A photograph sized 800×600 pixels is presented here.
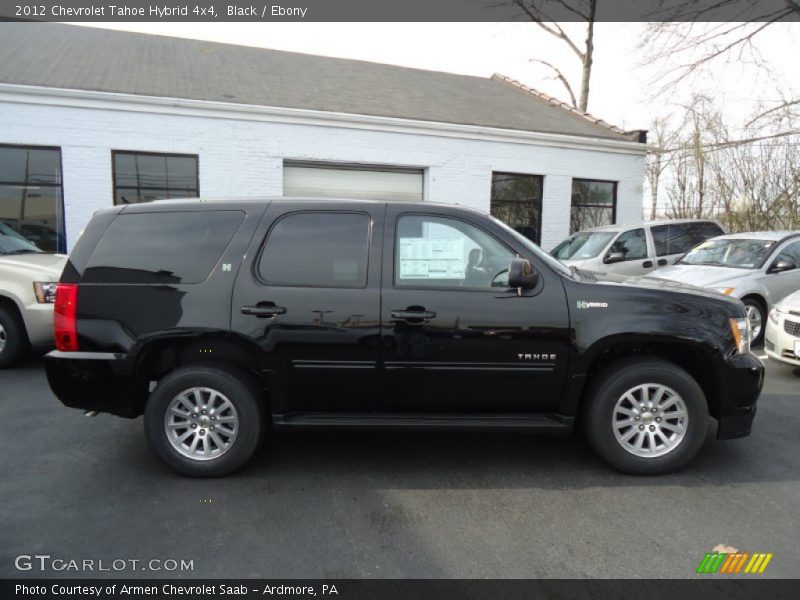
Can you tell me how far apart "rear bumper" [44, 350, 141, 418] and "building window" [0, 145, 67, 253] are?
7.62m

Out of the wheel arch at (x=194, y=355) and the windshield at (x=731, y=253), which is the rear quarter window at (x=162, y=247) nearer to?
the wheel arch at (x=194, y=355)

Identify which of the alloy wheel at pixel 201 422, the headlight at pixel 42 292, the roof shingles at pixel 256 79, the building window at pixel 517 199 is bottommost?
the alloy wheel at pixel 201 422

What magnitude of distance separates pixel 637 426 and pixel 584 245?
7.24 m

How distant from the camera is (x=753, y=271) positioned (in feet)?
25.5

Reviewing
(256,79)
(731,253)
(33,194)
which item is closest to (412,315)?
(731,253)

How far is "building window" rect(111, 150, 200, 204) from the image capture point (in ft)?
34.0

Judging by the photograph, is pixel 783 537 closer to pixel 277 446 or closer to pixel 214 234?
pixel 277 446

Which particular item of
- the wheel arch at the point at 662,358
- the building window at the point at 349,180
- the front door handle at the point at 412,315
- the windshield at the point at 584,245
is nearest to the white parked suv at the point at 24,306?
the front door handle at the point at 412,315

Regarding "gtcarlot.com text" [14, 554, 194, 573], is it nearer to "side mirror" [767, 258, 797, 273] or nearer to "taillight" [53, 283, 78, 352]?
"taillight" [53, 283, 78, 352]

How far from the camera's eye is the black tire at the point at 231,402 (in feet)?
11.6

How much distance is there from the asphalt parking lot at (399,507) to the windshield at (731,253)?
4.54 metres

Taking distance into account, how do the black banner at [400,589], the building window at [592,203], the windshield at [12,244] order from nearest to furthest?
the black banner at [400,589] → the windshield at [12,244] → the building window at [592,203]

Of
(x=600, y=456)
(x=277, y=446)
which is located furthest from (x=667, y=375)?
(x=277, y=446)

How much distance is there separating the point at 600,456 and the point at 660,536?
0.80 metres
